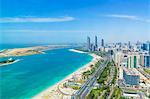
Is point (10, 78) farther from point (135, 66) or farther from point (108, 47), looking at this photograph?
point (108, 47)

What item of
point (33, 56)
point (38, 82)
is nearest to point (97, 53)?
point (33, 56)

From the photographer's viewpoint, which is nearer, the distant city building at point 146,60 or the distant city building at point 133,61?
the distant city building at point 133,61

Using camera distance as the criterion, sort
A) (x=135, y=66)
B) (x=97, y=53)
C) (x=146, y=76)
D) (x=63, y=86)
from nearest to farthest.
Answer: (x=63, y=86), (x=146, y=76), (x=135, y=66), (x=97, y=53)

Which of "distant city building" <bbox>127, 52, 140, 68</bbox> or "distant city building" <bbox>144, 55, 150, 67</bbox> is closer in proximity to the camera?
"distant city building" <bbox>127, 52, 140, 68</bbox>

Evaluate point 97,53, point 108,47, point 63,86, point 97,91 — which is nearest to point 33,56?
point 97,53

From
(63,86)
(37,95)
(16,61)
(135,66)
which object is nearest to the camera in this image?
(37,95)

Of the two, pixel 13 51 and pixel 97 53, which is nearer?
pixel 13 51

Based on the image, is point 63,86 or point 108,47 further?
point 108,47

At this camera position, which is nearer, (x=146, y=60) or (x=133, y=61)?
(x=133, y=61)

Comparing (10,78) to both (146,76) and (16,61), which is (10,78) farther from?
(146,76)
